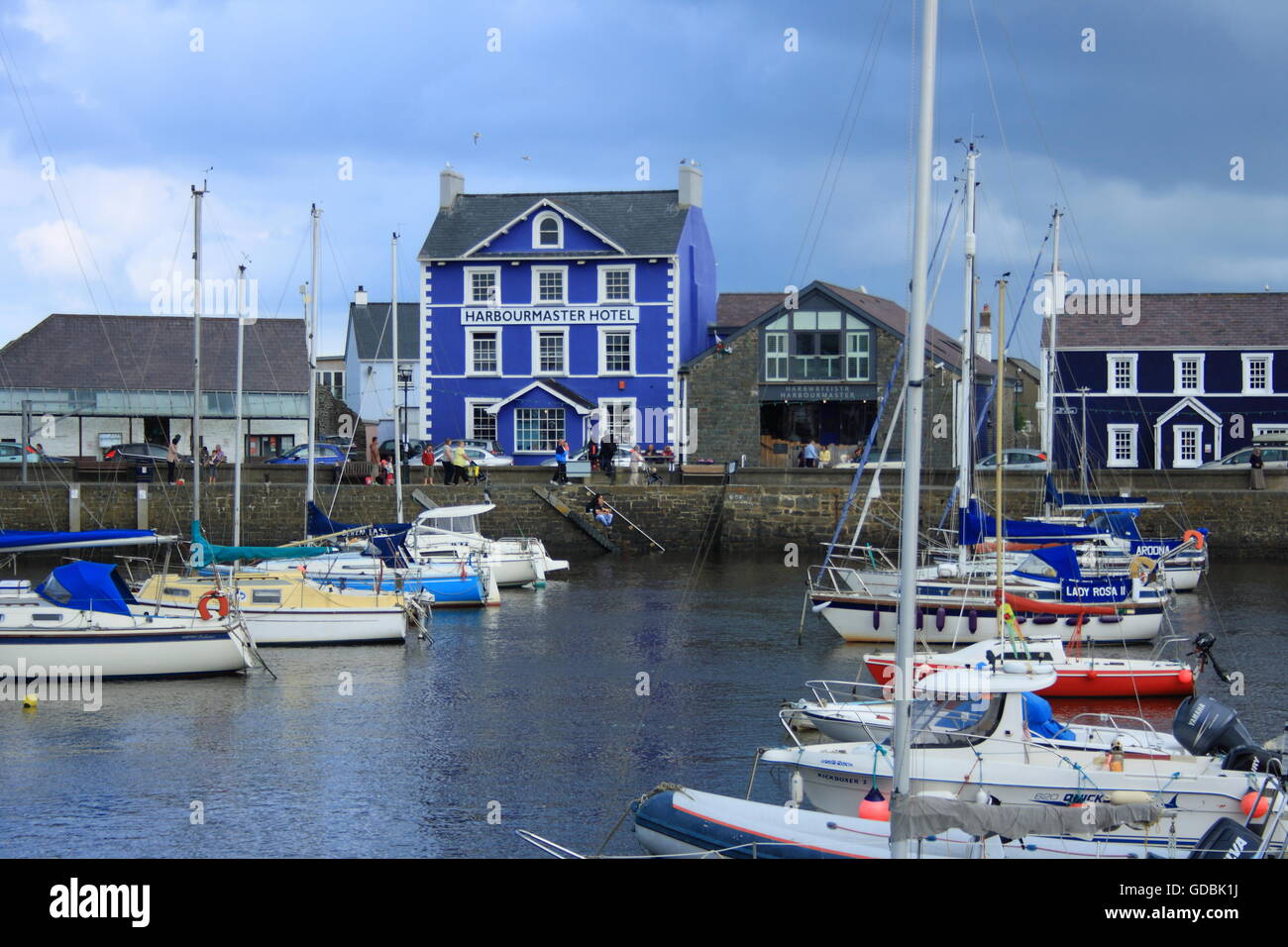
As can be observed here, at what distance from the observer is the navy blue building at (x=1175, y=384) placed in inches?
2233

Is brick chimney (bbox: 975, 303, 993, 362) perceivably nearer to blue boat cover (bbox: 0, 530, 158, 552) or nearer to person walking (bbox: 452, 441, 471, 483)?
person walking (bbox: 452, 441, 471, 483)

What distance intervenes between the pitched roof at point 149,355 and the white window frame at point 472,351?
26.2ft

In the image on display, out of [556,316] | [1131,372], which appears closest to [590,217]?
[556,316]

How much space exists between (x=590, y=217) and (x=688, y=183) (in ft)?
14.2

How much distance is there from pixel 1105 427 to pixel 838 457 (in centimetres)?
1201

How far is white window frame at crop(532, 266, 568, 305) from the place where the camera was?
5716 cm

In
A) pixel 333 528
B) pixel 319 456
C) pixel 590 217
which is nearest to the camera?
pixel 333 528

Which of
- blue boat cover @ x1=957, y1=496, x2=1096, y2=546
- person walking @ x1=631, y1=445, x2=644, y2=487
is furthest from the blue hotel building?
blue boat cover @ x1=957, y1=496, x2=1096, y2=546

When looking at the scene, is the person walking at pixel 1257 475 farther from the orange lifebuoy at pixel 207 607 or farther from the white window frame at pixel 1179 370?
the orange lifebuoy at pixel 207 607

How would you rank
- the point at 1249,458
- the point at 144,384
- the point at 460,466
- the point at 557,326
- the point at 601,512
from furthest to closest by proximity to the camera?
the point at 144,384 < the point at 557,326 < the point at 1249,458 < the point at 460,466 < the point at 601,512

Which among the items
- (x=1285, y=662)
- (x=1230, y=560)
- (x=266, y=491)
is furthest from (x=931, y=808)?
(x=266, y=491)

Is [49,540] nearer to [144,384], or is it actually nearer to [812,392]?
[812,392]

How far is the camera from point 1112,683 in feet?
76.2
